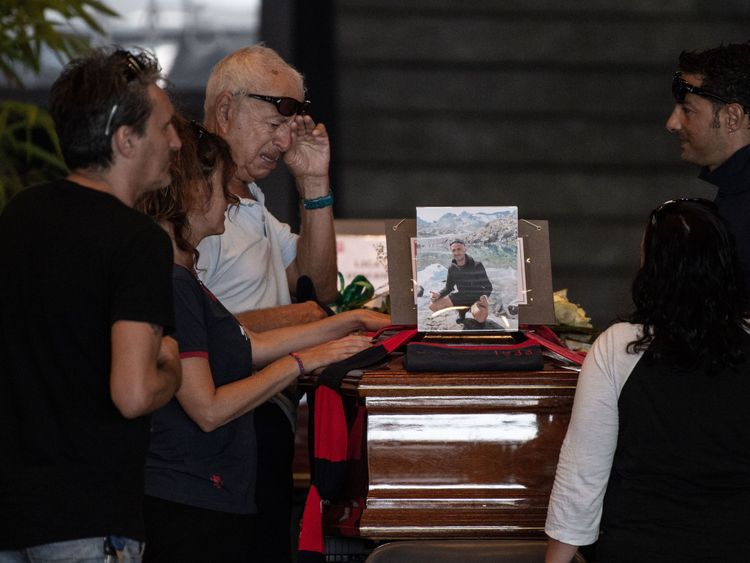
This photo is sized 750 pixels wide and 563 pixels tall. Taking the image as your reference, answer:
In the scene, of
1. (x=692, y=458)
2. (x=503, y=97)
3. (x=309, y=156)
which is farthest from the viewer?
(x=503, y=97)

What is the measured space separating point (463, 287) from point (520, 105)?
3059 mm

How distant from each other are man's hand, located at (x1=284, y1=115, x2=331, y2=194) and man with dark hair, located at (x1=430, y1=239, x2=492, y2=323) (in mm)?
706

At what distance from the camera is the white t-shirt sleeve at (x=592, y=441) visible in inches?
74.9

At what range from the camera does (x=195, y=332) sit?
203 centimetres

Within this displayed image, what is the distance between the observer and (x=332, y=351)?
2.24 meters

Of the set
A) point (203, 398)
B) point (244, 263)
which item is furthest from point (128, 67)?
point (244, 263)

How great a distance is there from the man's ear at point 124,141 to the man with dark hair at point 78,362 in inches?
0.6

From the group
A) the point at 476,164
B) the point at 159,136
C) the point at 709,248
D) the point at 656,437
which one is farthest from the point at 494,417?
the point at 476,164

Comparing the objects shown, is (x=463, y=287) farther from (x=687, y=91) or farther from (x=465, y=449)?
(x=687, y=91)

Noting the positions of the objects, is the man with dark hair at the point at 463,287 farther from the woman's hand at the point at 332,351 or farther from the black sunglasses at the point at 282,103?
the black sunglasses at the point at 282,103

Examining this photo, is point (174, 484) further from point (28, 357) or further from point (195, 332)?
point (28, 357)

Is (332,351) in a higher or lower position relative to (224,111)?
lower

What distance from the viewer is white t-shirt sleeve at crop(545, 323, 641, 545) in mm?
1901

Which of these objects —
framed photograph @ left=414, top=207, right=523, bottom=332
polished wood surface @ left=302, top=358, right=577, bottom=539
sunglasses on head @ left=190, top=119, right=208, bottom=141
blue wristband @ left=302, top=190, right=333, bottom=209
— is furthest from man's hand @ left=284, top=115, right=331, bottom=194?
polished wood surface @ left=302, top=358, right=577, bottom=539
